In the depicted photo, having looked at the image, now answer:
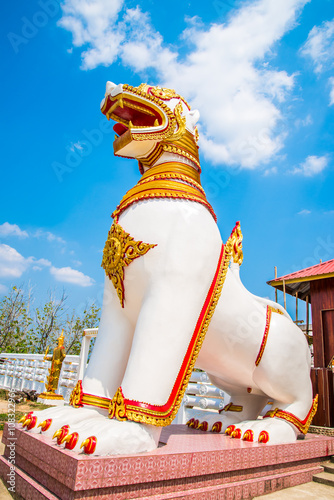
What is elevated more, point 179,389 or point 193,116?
point 193,116

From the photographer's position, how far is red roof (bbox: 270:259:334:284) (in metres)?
6.92

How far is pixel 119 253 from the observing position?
2.47m

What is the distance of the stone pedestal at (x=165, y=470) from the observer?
5.65 feet

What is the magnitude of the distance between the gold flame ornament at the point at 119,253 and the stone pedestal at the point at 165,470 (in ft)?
3.12

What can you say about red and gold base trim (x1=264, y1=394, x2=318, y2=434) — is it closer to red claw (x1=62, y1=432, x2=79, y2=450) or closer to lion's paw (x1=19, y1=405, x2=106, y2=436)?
lion's paw (x1=19, y1=405, x2=106, y2=436)

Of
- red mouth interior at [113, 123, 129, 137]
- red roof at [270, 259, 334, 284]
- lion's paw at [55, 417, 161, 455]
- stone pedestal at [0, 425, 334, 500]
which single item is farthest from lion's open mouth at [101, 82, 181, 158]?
red roof at [270, 259, 334, 284]

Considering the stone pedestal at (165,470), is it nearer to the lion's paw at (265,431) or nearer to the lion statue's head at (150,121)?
the lion's paw at (265,431)

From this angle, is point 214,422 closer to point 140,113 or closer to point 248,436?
point 248,436

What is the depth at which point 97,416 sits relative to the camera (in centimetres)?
225

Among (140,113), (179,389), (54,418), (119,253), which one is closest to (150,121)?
(140,113)

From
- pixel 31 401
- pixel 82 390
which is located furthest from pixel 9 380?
pixel 82 390

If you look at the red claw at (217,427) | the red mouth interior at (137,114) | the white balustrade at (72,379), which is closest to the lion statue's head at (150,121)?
the red mouth interior at (137,114)

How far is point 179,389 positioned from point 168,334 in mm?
337

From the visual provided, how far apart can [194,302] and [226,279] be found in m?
0.46
